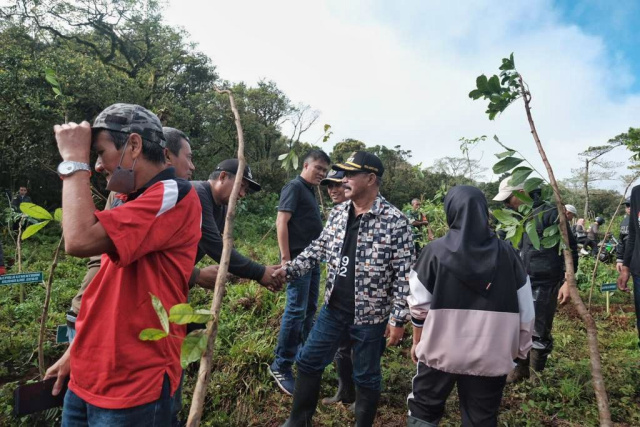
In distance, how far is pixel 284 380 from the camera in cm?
318

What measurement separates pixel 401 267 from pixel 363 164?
715 mm

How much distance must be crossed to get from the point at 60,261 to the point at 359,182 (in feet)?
23.6

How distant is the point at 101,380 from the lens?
126cm

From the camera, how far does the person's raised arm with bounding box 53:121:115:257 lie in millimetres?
1118

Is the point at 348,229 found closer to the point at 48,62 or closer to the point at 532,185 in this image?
the point at 532,185

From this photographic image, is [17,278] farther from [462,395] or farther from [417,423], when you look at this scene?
[462,395]

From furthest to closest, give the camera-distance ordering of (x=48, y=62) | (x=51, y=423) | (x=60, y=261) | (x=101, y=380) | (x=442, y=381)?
(x=48, y=62)
(x=60, y=261)
(x=51, y=423)
(x=442, y=381)
(x=101, y=380)

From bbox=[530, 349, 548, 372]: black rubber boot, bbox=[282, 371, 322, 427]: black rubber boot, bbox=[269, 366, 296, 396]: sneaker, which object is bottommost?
bbox=[269, 366, 296, 396]: sneaker

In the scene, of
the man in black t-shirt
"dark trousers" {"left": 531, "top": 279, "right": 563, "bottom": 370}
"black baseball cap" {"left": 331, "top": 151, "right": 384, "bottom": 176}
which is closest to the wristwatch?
"black baseball cap" {"left": 331, "top": 151, "right": 384, "bottom": 176}

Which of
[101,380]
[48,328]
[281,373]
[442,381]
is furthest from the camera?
[48,328]

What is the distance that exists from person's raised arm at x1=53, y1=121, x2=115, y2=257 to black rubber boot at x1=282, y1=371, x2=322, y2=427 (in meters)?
1.77

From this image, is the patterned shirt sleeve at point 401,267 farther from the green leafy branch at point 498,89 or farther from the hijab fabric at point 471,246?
the green leafy branch at point 498,89

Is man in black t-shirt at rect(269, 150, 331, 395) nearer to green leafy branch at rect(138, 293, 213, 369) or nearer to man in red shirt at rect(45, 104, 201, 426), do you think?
man in red shirt at rect(45, 104, 201, 426)

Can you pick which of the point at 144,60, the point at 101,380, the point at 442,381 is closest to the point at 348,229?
the point at 442,381
